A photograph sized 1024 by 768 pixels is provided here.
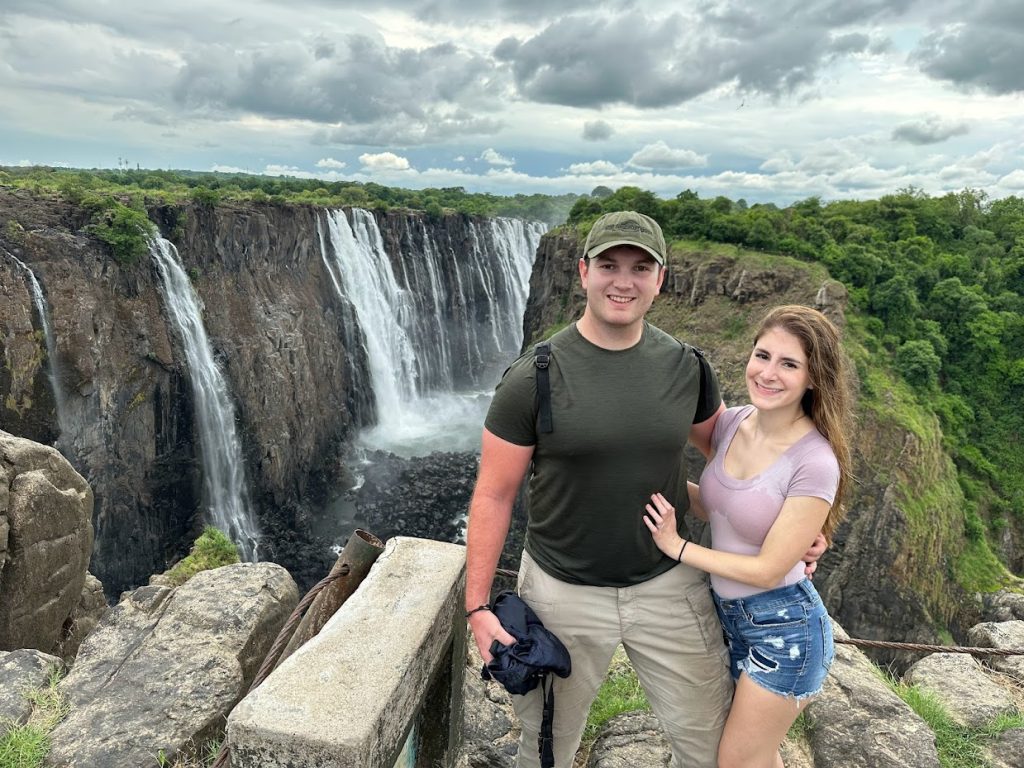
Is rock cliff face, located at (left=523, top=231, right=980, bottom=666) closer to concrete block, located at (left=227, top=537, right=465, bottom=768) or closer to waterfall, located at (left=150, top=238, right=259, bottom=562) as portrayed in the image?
waterfall, located at (left=150, top=238, right=259, bottom=562)

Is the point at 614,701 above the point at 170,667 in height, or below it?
below

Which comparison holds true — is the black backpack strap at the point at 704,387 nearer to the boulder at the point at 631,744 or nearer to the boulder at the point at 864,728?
the boulder at the point at 631,744

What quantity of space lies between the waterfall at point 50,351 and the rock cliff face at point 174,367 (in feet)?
0.24

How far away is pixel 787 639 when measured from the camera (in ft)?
8.39

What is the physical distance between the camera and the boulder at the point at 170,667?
3.43 metres

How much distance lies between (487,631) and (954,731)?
3613mm

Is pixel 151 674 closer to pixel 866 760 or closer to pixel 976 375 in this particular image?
pixel 866 760

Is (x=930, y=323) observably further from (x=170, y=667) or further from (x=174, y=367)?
(x=170, y=667)

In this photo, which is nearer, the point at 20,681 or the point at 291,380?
the point at 20,681

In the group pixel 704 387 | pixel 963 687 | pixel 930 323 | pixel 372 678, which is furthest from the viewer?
pixel 930 323

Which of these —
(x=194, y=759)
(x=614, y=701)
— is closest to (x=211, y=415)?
(x=194, y=759)

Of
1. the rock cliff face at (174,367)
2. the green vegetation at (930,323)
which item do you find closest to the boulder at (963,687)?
the green vegetation at (930,323)

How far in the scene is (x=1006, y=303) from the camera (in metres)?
31.2

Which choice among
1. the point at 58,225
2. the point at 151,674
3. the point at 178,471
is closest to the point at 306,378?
the point at 178,471
